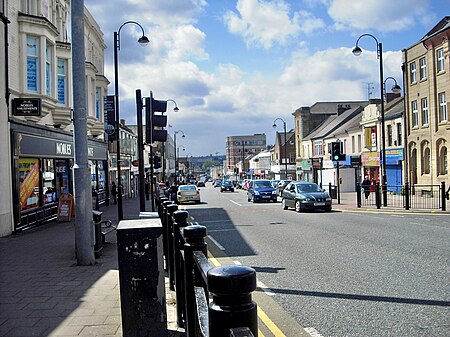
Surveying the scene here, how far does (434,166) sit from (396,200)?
6238 millimetres

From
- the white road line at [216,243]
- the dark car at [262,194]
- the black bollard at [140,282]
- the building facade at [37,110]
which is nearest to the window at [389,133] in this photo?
the dark car at [262,194]

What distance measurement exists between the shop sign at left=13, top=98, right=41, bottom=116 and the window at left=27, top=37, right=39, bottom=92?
1.59 meters

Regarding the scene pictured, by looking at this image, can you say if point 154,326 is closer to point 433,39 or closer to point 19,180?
point 19,180

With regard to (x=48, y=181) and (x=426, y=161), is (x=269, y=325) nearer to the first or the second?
(x=48, y=181)

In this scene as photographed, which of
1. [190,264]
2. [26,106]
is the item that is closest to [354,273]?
[190,264]

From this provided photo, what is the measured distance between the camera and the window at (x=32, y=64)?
1789cm

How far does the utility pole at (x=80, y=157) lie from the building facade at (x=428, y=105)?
27.4 meters

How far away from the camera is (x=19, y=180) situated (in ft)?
54.9

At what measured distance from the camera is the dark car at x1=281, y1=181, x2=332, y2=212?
77.8 ft

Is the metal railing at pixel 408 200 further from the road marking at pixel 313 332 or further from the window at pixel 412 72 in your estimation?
the road marking at pixel 313 332

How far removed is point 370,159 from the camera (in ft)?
143

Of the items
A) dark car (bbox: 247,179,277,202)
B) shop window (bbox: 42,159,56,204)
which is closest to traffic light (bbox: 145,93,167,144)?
shop window (bbox: 42,159,56,204)

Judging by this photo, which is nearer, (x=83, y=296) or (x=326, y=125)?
(x=83, y=296)

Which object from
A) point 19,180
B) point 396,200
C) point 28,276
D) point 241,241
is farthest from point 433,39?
point 28,276
